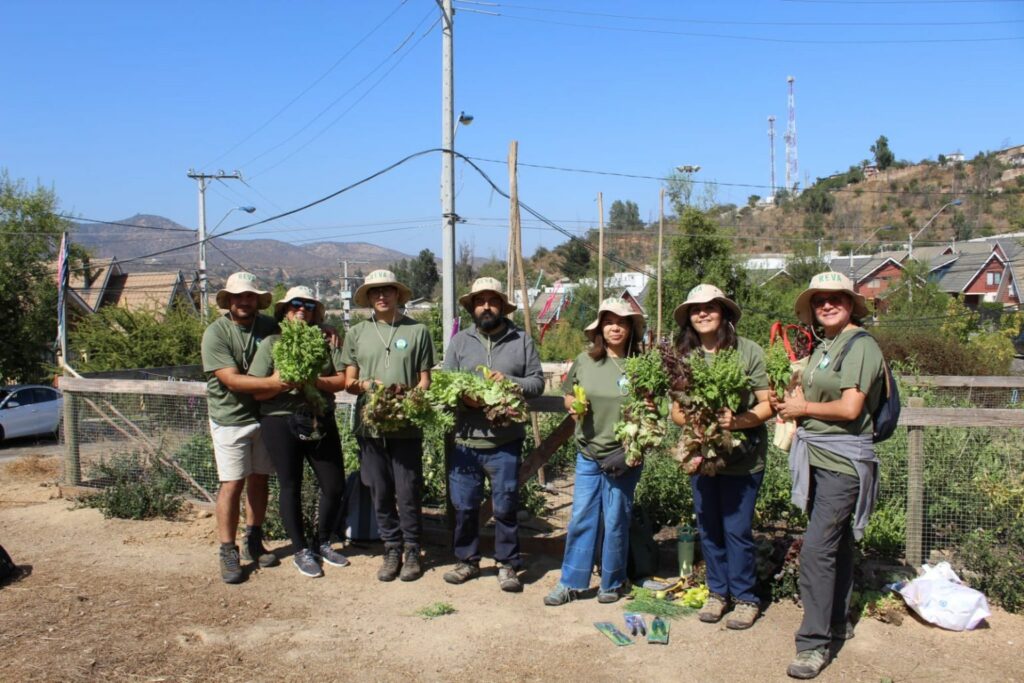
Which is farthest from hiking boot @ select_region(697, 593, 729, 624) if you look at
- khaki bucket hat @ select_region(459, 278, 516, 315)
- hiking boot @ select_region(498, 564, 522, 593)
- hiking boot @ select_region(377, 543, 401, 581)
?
khaki bucket hat @ select_region(459, 278, 516, 315)

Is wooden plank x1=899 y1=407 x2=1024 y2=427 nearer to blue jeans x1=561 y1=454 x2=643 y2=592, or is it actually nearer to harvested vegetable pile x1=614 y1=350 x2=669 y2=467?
harvested vegetable pile x1=614 y1=350 x2=669 y2=467

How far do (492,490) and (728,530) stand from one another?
4.93 feet

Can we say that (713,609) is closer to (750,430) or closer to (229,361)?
(750,430)

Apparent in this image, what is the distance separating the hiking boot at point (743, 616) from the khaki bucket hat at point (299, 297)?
3.18 meters

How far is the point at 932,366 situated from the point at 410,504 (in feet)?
56.7

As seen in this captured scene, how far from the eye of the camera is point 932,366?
18641 mm

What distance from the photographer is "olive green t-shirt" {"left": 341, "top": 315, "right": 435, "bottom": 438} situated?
16.7 feet

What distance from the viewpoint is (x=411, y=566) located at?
5.25 m

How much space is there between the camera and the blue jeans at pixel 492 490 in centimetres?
496

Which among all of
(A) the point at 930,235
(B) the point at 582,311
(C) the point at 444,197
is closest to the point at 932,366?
(C) the point at 444,197

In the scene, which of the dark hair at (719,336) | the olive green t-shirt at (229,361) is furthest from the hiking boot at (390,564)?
the dark hair at (719,336)

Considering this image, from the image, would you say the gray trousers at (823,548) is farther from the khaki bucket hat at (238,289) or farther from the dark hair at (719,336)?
the khaki bucket hat at (238,289)

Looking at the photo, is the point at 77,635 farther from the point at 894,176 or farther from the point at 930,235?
the point at 894,176

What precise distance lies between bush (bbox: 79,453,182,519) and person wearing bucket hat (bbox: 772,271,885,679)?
5.35 meters
